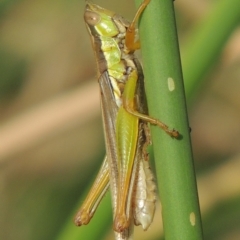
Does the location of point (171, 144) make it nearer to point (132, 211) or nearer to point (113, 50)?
point (132, 211)

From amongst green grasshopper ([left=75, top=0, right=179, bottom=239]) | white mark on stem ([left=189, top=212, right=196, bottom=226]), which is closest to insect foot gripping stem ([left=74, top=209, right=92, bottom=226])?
green grasshopper ([left=75, top=0, right=179, bottom=239])

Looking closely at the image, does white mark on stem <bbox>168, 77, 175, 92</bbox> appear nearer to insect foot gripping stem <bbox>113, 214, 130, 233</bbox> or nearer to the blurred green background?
insect foot gripping stem <bbox>113, 214, 130, 233</bbox>

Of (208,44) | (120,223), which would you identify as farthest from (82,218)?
(208,44)

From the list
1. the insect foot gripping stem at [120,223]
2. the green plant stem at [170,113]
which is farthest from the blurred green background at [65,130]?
the green plant stem at [170,113]

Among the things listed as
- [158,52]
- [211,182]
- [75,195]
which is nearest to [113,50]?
[158,52]

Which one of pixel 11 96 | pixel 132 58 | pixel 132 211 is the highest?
pixel 132 58

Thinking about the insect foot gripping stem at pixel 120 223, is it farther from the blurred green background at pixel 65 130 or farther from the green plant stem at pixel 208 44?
the blurred green background at pixel 65 130

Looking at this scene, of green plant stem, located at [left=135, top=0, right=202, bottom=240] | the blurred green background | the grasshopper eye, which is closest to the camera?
green plant stem, located at [left=135, top=0, right=202, bottom=240]
